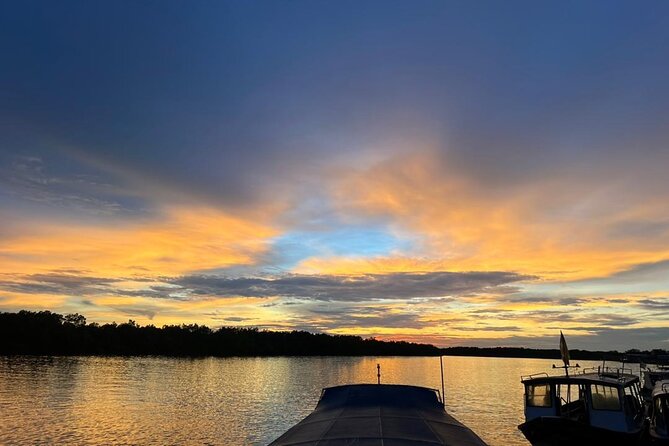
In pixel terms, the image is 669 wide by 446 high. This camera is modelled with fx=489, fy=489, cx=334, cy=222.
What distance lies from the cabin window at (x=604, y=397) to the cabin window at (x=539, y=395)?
3293mm

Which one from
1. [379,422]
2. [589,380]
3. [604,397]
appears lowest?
[604,397]

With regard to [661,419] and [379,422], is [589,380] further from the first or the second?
[379,422]

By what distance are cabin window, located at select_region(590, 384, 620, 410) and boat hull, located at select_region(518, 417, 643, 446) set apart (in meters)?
1.69

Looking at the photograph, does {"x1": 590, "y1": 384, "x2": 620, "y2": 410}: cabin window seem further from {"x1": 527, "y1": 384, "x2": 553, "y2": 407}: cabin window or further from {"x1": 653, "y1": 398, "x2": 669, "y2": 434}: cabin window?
{"x1": 527, "y1": 384, "x2": 553, "y2": 407}: cabin window

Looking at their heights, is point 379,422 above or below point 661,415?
above

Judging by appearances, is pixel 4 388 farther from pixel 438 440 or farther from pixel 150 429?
pixel 438 440

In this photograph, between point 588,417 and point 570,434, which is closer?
point 570,434

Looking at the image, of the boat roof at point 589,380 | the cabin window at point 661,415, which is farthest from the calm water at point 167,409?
the cabin window at point 661,415

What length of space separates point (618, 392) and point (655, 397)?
6.57 ft

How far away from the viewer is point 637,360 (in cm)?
6838

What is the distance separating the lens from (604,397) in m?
32.0

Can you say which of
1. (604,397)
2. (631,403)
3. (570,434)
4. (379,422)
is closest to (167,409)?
(570,434)

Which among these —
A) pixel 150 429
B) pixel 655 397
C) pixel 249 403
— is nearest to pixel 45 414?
pixel 150 429

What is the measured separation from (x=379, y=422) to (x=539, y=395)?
24249 mm
